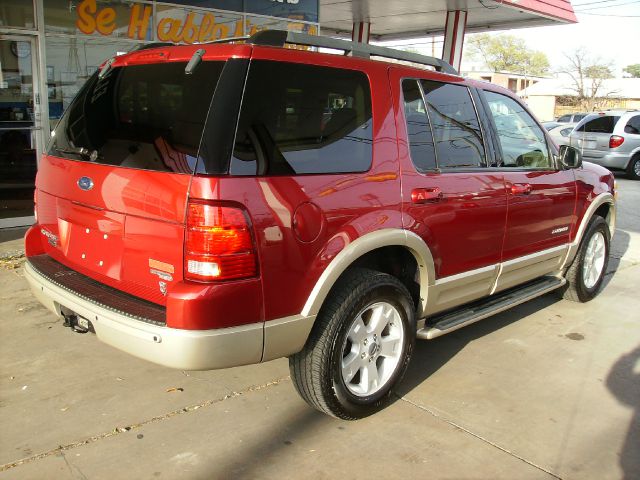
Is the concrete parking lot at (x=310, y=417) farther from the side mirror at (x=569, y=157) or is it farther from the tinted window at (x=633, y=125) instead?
the tinted window at (x=633, y=125)

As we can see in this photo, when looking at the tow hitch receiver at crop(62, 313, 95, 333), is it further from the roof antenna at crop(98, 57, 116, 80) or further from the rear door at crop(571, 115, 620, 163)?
the rear door at crop(571, 115, 620, 163)

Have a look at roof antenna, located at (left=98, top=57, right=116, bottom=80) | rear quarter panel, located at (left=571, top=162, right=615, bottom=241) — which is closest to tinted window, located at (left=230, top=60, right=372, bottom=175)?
roof antenna, located at (left=98, top=57, right=116, bottom=80)

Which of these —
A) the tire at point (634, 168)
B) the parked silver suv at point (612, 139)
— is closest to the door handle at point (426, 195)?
the parked silver suv at point (612, 139)

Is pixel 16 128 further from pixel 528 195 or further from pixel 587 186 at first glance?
pixel 587 186

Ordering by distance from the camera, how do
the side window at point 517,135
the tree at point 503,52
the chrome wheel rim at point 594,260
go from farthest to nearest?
1. the tree at point 503,52
2. the chrome wheel rim at point 594,260
3. the side window at point 517,135

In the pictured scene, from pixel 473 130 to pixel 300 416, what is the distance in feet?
7.37

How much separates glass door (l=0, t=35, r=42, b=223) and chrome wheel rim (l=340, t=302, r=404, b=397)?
620cm

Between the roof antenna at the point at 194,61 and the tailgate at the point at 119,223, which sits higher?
the roof antenna at the point at 194,61

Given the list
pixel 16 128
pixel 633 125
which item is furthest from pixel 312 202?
pixel 633 125

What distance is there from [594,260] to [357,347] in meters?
3.49

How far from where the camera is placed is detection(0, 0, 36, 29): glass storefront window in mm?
7500

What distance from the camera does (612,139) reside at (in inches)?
639

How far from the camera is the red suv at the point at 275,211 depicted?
2744mm

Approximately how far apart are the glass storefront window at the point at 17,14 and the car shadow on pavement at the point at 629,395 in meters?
7.70
